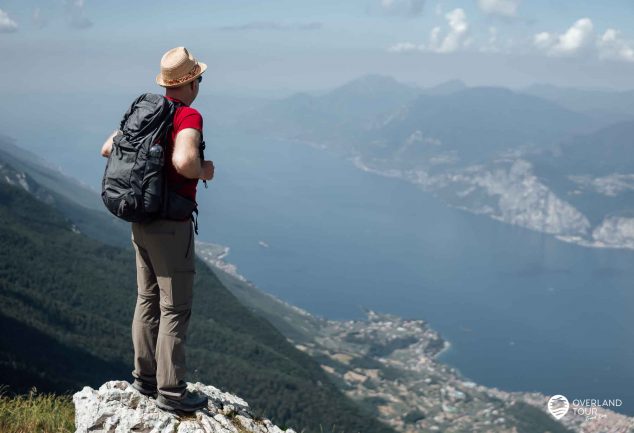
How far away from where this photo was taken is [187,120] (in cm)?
442

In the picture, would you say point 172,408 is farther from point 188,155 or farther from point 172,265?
point 188,155

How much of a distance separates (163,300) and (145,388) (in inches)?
40.9

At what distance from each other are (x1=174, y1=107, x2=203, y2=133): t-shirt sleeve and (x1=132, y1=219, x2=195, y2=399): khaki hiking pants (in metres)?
0.76

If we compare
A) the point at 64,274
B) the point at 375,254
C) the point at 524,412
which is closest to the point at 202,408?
the point at 64,274

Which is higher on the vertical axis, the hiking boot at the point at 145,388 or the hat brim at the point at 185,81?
the hat brim at the point at 185,81

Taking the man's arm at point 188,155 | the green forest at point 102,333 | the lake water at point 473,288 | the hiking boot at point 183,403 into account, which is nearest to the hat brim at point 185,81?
the man's arm at point 188,155

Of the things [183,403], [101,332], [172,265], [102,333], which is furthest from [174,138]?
[101,332]

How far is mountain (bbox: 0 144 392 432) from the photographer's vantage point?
48.1m

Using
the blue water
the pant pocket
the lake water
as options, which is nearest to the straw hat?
the pant pocket

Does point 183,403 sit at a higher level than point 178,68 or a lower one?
lower

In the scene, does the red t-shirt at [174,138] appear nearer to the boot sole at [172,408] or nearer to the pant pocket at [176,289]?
the pant pocket at [176,289]

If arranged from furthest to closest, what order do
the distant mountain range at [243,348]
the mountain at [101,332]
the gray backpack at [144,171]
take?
the distant mountain range at [243,348]
the mountain at [101,332]
the gray backpack at [144,171]

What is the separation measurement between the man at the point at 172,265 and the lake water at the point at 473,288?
9485 centimetres

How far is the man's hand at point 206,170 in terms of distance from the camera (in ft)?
14.3
